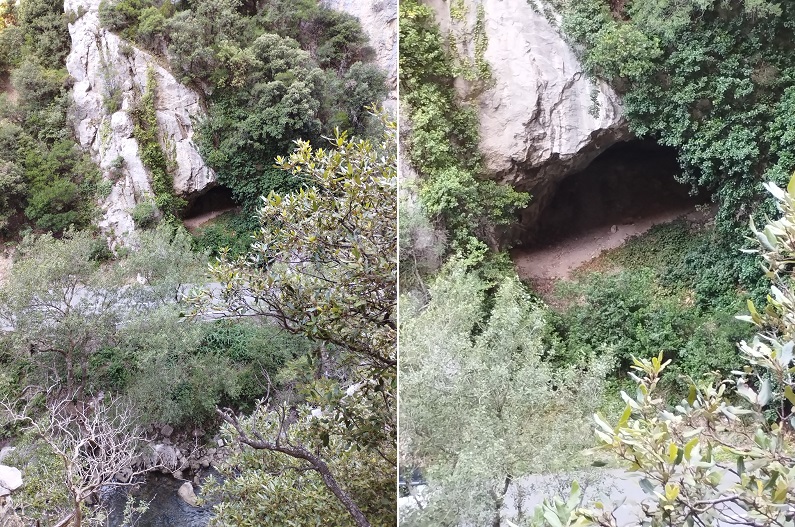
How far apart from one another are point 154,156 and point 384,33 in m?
0.88

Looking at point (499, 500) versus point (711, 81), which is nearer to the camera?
point (499, 500)

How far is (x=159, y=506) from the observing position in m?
1.76

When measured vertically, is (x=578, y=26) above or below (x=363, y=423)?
above

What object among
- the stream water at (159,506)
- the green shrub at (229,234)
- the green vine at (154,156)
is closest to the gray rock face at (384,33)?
the green shrub at (229,234)

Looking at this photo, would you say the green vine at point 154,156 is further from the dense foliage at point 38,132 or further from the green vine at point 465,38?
the green vine at point 465,38

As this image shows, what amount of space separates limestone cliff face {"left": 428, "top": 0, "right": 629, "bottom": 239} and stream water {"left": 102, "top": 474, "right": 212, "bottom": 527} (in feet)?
4.18

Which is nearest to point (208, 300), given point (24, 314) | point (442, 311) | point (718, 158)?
point (442, 311)

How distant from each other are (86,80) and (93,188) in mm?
376

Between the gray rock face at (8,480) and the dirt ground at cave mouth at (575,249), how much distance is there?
161 cm

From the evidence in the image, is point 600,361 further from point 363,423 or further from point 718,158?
point 363,423

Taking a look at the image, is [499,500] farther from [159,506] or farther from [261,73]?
[159,506]

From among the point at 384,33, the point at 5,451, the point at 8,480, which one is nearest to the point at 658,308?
the point at 384,33

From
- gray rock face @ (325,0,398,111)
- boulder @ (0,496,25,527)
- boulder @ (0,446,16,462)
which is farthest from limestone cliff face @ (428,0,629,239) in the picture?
boulder @ (0,446,16,462)

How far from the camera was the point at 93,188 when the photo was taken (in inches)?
61.2
